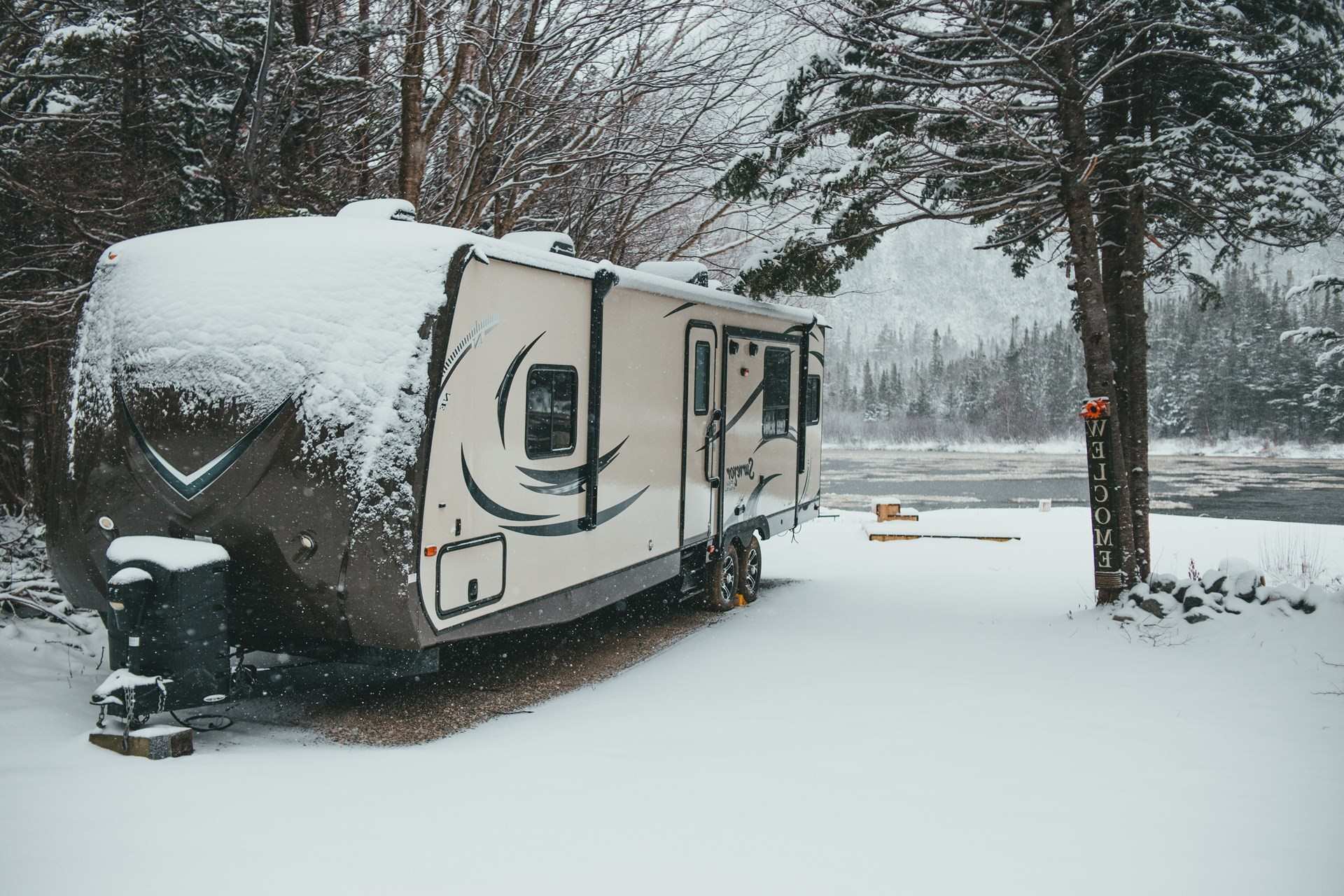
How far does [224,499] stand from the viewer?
5523 mm

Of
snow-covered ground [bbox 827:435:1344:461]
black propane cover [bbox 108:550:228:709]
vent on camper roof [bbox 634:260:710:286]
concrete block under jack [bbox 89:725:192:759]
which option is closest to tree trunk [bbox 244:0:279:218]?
vent on camper roof [bbox 634:260:710:286]

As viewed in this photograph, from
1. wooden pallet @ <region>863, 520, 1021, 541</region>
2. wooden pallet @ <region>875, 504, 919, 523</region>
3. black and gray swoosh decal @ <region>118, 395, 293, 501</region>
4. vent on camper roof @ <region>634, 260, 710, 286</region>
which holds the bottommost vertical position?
wooden pallet @ <region>863, 520, 1021, 541</region>

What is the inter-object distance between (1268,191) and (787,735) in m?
8.27

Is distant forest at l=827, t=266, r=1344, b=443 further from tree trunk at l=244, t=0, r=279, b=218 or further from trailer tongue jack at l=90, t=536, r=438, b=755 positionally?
trailer tongue jack at l=90, t=536, r=438, b=755

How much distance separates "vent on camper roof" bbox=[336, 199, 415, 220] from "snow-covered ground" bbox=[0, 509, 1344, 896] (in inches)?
121

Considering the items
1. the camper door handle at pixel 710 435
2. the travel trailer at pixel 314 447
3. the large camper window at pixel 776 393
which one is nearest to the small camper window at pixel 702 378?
the camper door handle at pixel 710 435

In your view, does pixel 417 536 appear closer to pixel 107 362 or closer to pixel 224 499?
pixel 224 499

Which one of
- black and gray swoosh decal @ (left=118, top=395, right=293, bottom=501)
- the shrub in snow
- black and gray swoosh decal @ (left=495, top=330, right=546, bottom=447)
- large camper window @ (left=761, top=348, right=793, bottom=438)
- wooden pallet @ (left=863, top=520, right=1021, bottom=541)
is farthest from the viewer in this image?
wooden pallet @ (left=863, top=520, right=1021, bottom=541)

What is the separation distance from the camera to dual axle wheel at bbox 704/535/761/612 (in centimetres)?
1017

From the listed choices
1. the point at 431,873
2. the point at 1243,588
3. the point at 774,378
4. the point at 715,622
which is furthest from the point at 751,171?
the point at 431,873

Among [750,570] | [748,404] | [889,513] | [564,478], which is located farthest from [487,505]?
[889,513]

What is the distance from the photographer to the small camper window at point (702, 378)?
9.07 meters

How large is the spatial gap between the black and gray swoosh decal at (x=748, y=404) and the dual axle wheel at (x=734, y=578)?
1.20 m

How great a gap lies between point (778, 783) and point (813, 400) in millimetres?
7641
